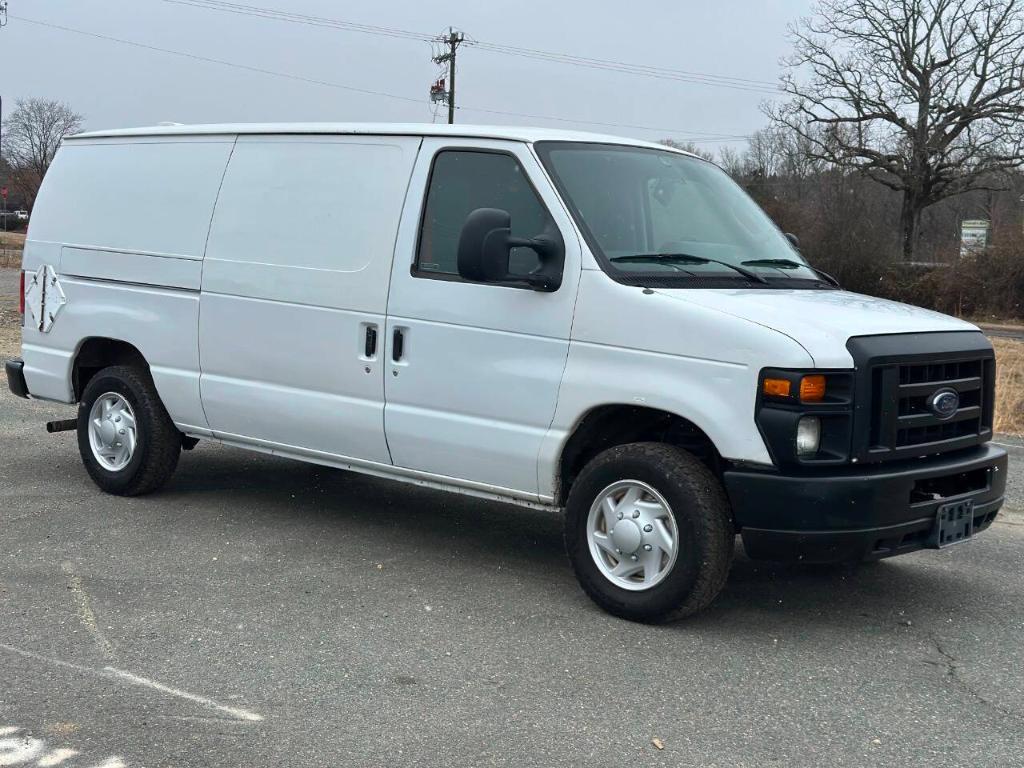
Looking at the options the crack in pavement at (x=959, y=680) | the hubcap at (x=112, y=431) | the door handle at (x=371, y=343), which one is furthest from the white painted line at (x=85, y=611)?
the crack in pavement at (x=959, y=680)

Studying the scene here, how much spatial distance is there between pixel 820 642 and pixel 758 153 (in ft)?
216

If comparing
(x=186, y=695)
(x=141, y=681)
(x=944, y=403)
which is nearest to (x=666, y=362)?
(x=944, y=403)

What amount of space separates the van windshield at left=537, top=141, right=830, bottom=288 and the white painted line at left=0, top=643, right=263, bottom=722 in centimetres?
242

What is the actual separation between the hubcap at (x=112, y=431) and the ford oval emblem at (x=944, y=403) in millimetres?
4586

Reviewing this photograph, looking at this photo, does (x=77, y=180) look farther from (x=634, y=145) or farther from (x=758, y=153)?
(x=758, y=153)

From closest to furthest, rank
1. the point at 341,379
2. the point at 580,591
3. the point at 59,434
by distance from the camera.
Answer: the point at 580,591, the point at 341,379, the point at 59,434

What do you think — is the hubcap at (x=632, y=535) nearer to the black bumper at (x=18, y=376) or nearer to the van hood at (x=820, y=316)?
the van hood at (x=820, y=316)

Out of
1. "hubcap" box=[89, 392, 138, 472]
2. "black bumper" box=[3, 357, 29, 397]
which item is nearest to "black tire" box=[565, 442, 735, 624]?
"hubcap" box=[89, 392, 138, 472]

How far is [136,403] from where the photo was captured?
7.14 m

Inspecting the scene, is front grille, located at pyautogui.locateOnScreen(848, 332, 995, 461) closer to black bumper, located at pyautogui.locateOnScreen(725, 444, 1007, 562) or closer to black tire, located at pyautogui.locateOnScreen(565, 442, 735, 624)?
black bumper, located at pyautogui.locateOnScreen(725, 444, 1007, 562)

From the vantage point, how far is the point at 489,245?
5266mm

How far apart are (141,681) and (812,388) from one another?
2770mm

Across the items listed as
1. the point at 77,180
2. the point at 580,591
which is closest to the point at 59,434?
the point at 77,180

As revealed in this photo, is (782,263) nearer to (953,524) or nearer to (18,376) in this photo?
(953,524)
